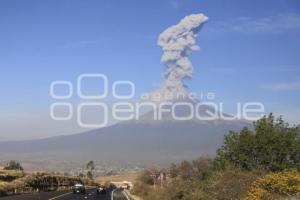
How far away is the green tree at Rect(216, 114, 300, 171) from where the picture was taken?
3044 cm

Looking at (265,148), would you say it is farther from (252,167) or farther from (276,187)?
(276,187)

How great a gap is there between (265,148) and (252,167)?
5.11 ft

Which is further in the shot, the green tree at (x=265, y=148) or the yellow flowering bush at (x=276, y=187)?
the green tree at (x=265, y=148)

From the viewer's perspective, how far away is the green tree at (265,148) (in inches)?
1198

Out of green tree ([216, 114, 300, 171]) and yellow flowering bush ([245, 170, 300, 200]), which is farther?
green tree ([216, 114, 300, 171])

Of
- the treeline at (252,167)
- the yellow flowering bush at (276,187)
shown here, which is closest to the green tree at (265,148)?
the treeline at (252,167)

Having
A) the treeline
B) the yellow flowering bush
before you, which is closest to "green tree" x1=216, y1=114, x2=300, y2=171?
the treeline

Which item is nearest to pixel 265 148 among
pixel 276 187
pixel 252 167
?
pixel 252 167

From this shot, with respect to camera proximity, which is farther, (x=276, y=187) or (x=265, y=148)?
(x=265, y=148)

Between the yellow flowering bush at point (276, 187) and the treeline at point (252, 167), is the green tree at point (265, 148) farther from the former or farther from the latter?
the yellow flowering bush at point (276, 187)

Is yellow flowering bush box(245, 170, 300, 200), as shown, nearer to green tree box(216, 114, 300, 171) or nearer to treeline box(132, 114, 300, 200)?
treeline box(132, 114, 300, 200)

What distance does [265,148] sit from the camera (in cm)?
3131

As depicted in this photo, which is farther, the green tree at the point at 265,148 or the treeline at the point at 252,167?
the green tree at the point at 265,148

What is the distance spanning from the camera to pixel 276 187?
70.2ft
